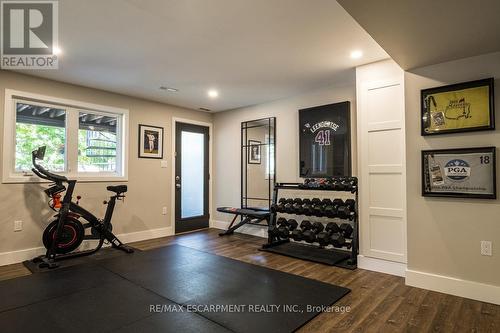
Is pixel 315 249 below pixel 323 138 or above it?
below

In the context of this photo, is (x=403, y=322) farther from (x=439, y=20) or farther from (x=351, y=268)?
(x=439, y=20)

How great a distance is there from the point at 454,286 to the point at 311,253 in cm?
172

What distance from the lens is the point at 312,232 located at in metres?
3.93

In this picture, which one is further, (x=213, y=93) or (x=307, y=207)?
(x=213, y=93)

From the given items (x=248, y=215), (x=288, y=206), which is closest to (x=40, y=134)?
(x=248, y=215)

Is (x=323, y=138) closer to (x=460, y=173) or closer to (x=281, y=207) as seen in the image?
(x=281, y=207)

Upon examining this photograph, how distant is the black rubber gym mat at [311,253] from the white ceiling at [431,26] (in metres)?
2.45

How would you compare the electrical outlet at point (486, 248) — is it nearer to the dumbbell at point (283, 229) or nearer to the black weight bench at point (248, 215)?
the dumbbell at point (283, 229)

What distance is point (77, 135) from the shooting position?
4355 mm

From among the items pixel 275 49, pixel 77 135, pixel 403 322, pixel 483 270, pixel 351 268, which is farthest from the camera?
pixel 77 135

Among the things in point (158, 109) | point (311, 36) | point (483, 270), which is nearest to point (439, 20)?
point (311, 36)

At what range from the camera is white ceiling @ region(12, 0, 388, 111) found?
2.35 meters

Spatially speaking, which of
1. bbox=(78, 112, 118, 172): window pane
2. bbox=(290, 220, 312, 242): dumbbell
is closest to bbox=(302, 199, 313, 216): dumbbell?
bbox=(290, 220, 312, 242): dumbbell

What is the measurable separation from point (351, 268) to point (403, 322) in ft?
4.03
